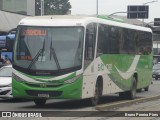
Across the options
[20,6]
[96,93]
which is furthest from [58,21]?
[20,6]

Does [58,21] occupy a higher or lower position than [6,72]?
higher

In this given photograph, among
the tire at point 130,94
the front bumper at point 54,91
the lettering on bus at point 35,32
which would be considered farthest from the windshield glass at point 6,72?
the tire at point 130,94

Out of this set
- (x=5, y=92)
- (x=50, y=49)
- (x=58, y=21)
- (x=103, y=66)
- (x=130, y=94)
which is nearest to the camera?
(x=50, y=49)

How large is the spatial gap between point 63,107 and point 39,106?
85 centimetres

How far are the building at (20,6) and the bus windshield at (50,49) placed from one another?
48.4 meters

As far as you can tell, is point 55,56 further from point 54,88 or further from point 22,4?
point 22,4

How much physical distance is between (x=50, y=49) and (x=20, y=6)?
52360 mm

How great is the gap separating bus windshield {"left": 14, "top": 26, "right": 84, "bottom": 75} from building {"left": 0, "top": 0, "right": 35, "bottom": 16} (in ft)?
159

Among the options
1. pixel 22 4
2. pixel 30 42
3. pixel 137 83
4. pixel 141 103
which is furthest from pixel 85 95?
pixel 22 4

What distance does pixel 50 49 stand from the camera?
1975 centimetres

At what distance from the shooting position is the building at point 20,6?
69456 mm

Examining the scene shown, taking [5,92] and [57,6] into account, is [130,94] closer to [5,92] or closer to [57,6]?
[5,92]

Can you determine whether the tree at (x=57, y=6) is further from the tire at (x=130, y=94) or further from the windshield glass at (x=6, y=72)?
the windshield glass at (x=6, y=72)

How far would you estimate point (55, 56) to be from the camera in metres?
19.6
